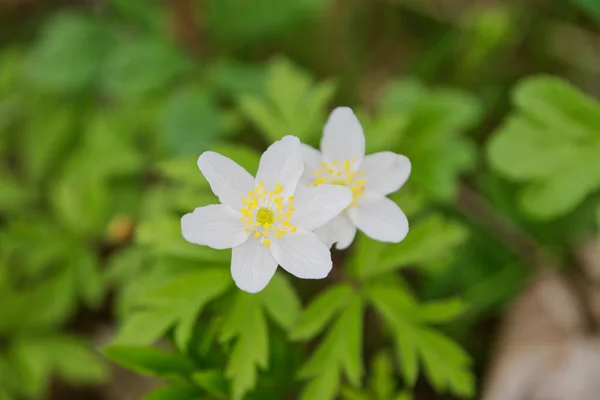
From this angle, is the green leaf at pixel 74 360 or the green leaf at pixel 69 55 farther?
the green leaf at pixel 69 55

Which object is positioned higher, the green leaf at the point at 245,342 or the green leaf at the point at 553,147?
the green leaf at the point at 553,147

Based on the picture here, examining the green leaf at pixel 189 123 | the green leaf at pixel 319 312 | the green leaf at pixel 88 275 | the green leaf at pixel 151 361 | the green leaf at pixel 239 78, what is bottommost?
the green leaf at pixel 88 275

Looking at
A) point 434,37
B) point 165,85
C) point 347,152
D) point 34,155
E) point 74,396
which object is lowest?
point 74,396

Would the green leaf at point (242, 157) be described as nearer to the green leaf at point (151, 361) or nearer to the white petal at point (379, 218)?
the white petal at point (379, 218)

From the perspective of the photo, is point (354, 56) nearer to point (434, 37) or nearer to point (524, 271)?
point (434, 37)

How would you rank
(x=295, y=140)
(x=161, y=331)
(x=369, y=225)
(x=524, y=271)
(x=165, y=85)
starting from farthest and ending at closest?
(x=165, y=85) → (x=524, y=271) → (x=161, y=331) → (x=369, y=225) → (x=295, y=140)

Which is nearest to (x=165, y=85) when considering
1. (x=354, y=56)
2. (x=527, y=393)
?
(x=354, y=56)

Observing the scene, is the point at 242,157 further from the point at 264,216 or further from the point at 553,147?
the point at 553,147

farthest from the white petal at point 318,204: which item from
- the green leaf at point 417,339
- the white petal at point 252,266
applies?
the green leaf at point 417,339
